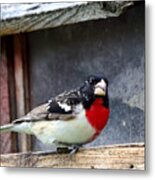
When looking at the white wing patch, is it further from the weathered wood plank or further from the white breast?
the weathered wood plank

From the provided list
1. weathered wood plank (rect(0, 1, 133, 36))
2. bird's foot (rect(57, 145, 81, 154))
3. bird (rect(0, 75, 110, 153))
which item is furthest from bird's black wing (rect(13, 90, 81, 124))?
weathered wood plank (rect(0, 1, 133, 36))

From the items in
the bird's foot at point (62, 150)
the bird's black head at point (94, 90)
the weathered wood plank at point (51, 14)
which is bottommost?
the bird's foot at point (62, 150)

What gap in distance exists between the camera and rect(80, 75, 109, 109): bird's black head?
1699mm

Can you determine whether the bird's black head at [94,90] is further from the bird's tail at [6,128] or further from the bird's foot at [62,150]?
the bird's tail at [6,128]

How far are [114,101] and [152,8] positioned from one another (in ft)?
1.17

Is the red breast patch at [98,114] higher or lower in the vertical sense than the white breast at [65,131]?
higher

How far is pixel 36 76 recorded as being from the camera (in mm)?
1789

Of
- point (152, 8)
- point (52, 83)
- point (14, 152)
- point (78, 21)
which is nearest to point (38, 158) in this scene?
point (14, 152)

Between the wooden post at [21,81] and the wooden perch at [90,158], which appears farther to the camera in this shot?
the wooden post at [21,81]

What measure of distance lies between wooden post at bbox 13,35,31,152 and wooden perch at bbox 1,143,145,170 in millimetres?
47

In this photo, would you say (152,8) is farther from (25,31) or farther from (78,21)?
(25,31)

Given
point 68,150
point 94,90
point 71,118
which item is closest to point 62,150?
point 68,150

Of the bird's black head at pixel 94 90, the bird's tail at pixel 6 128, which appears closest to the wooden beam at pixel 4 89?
the bird's tail at pixel 6 128

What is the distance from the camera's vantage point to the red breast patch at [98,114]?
5.58 feet
